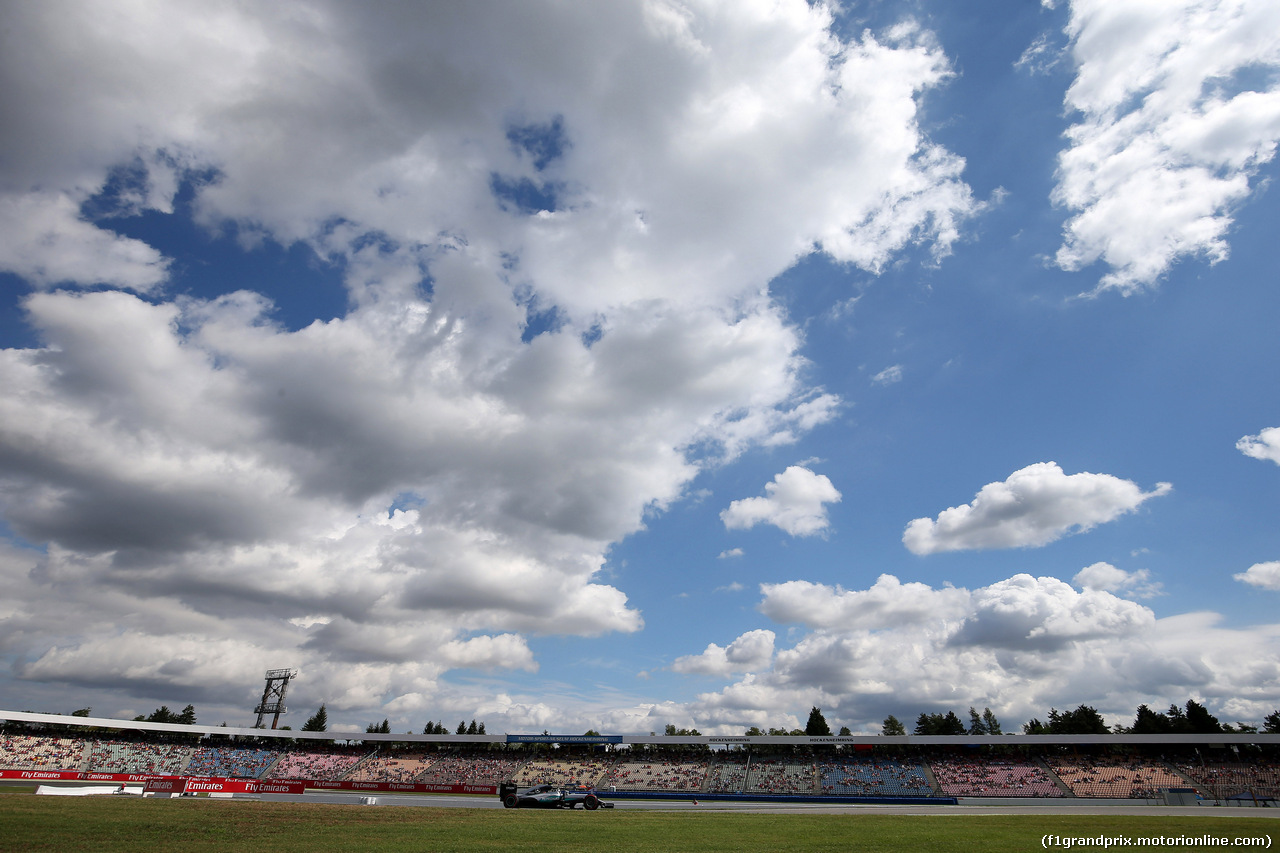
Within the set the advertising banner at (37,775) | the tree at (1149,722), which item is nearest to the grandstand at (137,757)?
the advertising banner at (37,775)

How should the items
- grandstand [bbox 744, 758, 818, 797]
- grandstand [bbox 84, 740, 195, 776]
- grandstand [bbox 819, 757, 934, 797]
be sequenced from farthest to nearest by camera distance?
grandstand [bbox 84, 740, 195, 776] → grandstand [bbox 744, 758, 818, 797] → grandstand [bbox 819, 757, 934, 797]

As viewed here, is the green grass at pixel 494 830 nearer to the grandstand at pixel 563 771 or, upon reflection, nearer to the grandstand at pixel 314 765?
the grandstand at pixel 563 771

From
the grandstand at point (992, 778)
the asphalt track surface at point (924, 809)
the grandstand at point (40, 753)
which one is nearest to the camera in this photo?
the asphalt track surface at point (924, 809)

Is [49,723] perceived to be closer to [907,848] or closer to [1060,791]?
[907,848]

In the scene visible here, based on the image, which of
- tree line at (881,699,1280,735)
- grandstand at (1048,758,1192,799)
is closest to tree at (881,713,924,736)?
tree line at (881,699,1280,735)

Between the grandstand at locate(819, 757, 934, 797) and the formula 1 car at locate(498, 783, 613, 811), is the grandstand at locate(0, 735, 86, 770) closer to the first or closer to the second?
the formula 1 car at locate(498, 783, 613, 811)

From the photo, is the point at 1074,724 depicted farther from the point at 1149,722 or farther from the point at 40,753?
the point at 40,753

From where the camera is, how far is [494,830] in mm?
22266

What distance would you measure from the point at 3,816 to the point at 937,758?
7885cm

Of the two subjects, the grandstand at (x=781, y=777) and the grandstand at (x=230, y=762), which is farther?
the grandstand at (x=230, y=762)

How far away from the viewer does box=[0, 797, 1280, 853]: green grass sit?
1728 centimetres

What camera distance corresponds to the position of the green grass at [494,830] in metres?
17.3

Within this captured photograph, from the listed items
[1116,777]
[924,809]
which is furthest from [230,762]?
[1116,777]

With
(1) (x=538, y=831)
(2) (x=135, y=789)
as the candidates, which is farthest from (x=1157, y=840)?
(2) (x=135, y=789)
